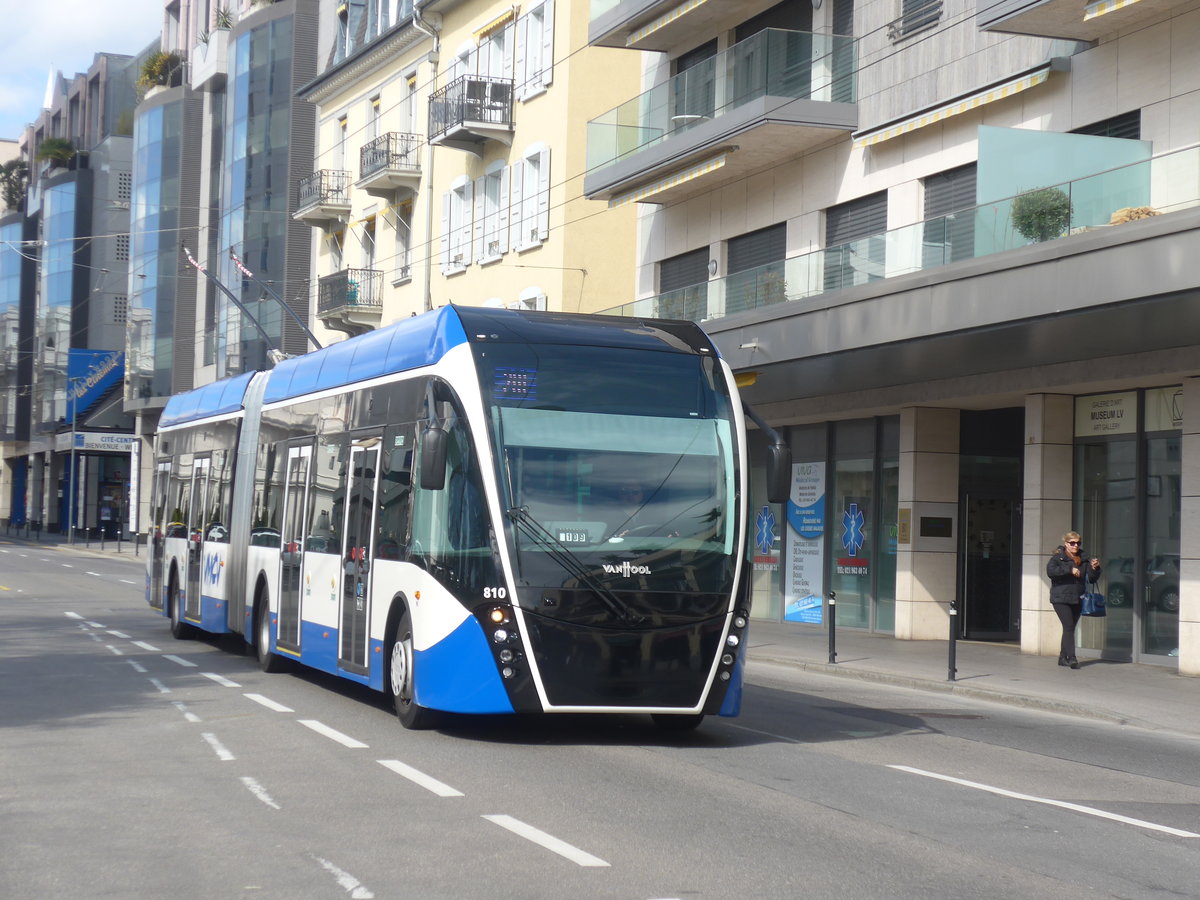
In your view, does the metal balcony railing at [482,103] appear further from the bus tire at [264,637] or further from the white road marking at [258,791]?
the white road marking at [258,791]

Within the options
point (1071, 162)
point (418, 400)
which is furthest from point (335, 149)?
point (418, 400)

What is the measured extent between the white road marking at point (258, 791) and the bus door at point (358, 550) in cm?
374

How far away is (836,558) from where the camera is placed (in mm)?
28141

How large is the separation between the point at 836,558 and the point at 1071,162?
10.1 m

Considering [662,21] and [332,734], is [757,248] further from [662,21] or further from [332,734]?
[332,734]

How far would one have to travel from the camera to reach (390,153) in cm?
4312

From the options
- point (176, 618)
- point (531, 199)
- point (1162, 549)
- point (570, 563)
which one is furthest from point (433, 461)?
point (531, 199)

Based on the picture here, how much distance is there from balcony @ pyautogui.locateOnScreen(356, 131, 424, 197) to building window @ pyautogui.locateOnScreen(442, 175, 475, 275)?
177 centimetres

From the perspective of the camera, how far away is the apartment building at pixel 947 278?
755 inches

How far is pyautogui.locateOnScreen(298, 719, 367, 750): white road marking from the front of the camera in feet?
38.1

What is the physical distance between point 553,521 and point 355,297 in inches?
1386

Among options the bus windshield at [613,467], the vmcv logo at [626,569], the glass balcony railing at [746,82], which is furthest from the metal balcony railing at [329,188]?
the vmcv logo at [626,569]

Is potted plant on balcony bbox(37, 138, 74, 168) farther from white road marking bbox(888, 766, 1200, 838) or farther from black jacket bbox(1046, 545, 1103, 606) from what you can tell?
white road marking bbox(888, 766, 1200, 838)

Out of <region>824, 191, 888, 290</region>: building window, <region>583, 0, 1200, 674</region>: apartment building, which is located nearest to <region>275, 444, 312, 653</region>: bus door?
<region>583, 0, 1200, 674</region>: apartment building
